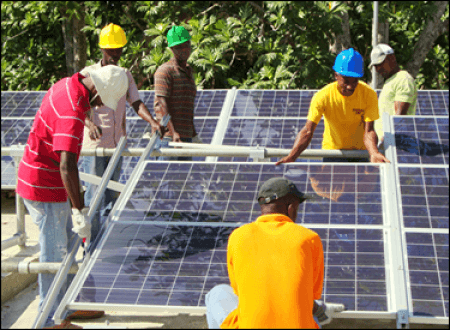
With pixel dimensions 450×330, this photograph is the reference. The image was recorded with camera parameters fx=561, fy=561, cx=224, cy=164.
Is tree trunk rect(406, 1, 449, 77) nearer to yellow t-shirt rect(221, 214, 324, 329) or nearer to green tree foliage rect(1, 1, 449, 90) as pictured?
green tree foliage rect(1, 1, 449, 90)

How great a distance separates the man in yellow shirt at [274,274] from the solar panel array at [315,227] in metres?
0.53

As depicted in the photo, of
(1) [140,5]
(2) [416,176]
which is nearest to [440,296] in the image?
(2) [416,176]

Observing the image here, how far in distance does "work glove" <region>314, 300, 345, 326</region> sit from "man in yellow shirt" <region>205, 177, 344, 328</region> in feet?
0.14

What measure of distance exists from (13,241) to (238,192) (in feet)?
11.2

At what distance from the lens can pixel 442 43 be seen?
1344cm

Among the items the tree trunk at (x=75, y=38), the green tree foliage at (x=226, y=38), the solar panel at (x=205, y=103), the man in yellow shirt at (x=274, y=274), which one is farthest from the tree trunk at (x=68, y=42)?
the man in yellow shirt at (x=274, y=274)

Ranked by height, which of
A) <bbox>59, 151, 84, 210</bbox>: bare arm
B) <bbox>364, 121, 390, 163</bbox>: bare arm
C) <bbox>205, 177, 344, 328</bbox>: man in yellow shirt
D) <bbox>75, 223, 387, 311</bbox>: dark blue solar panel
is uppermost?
<bbox>205, 177, 344, 328</bbox>: man in yellow shirt

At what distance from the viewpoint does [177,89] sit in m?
6.21

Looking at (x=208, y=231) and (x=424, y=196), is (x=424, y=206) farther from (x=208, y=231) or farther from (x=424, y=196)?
(x=208, y=231)

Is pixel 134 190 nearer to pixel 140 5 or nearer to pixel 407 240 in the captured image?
pixel 407 240

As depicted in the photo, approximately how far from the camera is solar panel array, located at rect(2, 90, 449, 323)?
3.39m

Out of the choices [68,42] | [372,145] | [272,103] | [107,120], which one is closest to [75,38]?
[68,42]

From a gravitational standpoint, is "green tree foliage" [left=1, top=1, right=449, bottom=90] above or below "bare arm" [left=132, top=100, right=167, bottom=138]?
below

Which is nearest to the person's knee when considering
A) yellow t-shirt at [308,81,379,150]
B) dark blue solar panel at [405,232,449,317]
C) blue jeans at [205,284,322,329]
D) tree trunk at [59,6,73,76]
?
blue jeans at [205,284,322,329]
